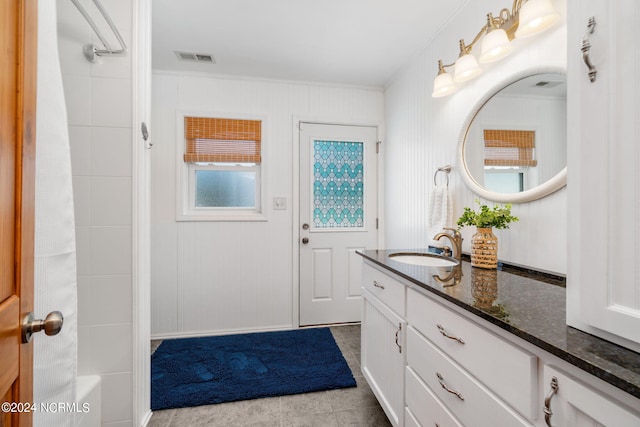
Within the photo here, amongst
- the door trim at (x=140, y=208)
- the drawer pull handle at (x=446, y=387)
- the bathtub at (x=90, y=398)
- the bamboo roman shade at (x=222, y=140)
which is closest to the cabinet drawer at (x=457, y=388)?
the drawer pull handle at (x=446, y=387)

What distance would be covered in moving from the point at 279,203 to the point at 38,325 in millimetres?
2189

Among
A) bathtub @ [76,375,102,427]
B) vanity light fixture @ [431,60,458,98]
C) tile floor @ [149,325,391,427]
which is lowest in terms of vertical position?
tile floor @ [149,325,391,427]

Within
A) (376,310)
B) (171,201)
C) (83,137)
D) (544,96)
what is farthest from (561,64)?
(171,201)

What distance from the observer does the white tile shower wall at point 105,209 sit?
1371 millimetres

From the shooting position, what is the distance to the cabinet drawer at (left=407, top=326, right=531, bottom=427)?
740mm

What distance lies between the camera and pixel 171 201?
101 inches

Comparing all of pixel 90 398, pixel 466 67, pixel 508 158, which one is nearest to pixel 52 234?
pixel 90 398

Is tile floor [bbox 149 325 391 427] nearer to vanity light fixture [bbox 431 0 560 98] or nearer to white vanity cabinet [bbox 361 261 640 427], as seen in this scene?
white vanity cabinet [bbox 361 261 640 427]

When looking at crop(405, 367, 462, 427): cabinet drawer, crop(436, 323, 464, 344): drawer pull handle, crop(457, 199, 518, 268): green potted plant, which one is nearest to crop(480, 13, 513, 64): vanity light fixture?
crop(457, 199, 518, 268): green potted plant

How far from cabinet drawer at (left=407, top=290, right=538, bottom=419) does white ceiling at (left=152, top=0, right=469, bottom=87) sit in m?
1.77

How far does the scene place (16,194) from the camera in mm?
558

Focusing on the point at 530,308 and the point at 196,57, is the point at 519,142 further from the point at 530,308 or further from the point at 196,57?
the point at 196,57

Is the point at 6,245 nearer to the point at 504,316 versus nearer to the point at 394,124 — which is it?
the point at 504,316

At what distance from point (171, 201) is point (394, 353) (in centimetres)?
221
